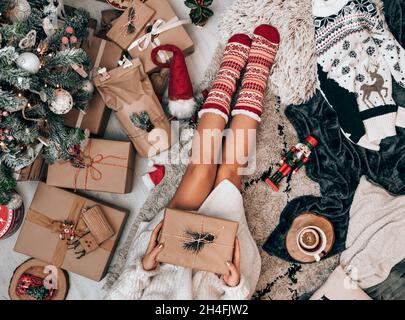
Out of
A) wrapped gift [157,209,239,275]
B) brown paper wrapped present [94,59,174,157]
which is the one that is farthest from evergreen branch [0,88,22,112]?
wrapped gift [157,209,239,275]

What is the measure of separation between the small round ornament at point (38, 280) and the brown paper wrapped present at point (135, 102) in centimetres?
56

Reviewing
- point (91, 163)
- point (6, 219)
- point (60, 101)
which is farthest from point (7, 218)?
point (60, 101)

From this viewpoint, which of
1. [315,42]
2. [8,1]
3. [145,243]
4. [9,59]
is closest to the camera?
[9,59]

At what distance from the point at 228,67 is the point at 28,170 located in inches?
31.3

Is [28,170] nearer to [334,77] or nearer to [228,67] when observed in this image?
[228,67]

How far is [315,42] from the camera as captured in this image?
5.05ft

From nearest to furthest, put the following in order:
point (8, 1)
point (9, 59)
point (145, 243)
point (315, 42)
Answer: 1. point (9, 59)
2. point (8, 1)
3. point (145, 243)
4. point (315, 42)

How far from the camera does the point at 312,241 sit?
1510 mm

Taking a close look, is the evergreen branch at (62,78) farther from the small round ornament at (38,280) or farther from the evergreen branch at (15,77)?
the small round ornament at (38,280)

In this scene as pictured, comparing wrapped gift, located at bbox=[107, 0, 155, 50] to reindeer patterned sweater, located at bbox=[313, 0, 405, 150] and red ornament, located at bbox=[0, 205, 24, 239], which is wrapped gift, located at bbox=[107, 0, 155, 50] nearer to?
reindeer patterned sweater, located at bbox=[313, 0, 405, 150]

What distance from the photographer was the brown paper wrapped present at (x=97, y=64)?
1.58m

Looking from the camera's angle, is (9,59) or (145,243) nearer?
(9,59)

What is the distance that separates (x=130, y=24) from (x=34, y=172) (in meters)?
0.64
